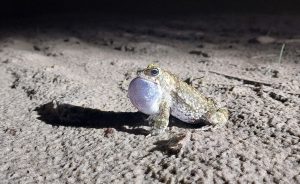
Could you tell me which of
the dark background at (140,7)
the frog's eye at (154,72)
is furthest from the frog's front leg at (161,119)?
the dark background at (140,7)

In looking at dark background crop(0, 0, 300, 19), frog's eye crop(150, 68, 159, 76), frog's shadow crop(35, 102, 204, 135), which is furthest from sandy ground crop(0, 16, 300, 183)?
dark background crop(0, 0, 300, 19)

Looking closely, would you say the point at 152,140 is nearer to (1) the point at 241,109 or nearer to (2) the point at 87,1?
(1) the point at 241,109

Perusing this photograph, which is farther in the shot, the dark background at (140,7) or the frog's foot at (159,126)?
the dark background at (140,7)

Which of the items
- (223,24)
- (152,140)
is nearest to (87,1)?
(223,24)

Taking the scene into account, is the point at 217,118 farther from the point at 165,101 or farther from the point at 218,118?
the point at 165,101

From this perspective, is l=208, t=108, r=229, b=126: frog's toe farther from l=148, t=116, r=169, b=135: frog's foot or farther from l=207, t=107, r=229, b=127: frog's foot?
l=148, t=116, r=169, b=135: frog's foot

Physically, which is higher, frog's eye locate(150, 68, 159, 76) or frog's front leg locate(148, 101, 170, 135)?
frog's eye locate(150, 68, 159, 76)

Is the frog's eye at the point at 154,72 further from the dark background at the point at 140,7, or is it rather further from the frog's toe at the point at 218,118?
the dark background at the point at 140,7

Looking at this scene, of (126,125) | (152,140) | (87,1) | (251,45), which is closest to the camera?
(152,140)
